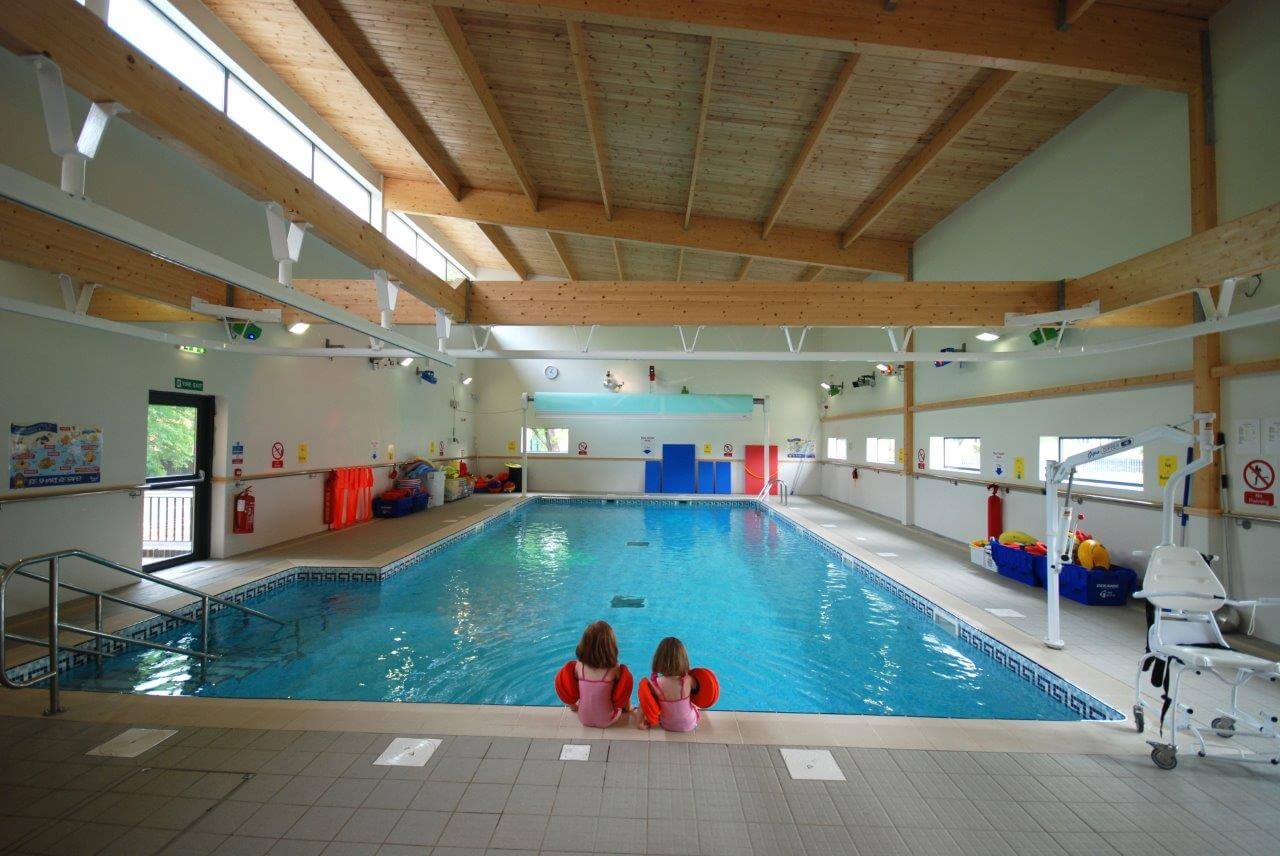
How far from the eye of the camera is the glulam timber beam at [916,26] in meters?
4.05

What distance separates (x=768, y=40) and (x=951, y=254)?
18.3 ft

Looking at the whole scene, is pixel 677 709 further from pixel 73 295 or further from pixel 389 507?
pixel 389 507

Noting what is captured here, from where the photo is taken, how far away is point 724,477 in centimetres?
1522

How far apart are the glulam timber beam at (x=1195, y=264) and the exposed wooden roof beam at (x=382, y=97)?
25.3ft

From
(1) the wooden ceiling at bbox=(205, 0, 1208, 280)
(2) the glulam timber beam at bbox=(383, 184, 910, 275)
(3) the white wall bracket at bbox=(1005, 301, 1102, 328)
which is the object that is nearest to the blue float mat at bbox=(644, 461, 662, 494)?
(2) the glulam timber beam at bbox=(383, 184, 910, 275)

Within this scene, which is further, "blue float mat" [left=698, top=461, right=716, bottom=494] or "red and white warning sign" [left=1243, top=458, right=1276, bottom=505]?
"blue float mat" [left=698, top=461, right=716, bottom=494]

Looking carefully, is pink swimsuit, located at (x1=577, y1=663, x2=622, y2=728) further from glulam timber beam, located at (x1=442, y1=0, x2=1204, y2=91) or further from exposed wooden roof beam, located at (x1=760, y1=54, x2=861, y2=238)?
exposed wooden roof beam, located at (x1=760, y1=54, x2=861, y2=238)

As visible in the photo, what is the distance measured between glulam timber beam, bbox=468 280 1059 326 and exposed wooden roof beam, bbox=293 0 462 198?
2.96 metres

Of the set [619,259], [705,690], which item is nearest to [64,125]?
[705,690]

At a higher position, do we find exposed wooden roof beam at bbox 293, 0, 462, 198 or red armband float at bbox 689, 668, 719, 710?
exposed wooden roof beam at bbox 293, 0, 462, 198

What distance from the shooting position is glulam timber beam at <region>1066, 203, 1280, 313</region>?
3131mm

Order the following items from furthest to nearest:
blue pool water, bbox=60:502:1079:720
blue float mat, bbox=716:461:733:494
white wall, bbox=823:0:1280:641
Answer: blue float mat, bbox=716:461:733:494
white wall, bbox=823:0:1280:641
blue pool water, bbox=60:502:1079:720

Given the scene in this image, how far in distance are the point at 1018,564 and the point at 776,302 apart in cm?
407

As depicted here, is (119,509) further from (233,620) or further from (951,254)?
(951,254)
